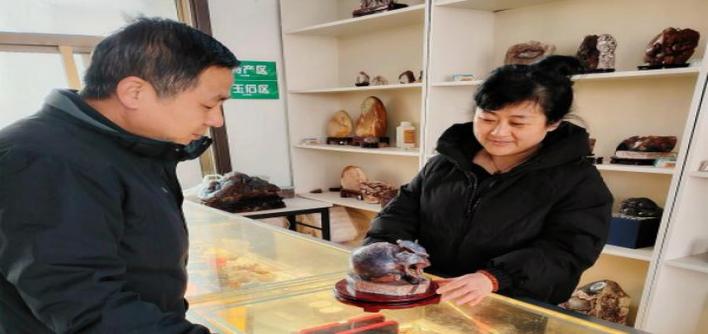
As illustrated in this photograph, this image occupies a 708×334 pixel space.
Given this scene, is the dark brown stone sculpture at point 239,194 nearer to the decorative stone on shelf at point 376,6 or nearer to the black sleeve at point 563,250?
the decorative stone on shelf at point 376,6

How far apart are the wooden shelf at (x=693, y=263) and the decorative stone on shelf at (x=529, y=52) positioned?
1.19 metres

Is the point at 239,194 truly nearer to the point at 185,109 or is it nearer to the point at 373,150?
the point at 373,150

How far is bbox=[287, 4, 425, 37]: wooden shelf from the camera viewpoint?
268 cm

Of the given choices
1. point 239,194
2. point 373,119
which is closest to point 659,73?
point 373,119

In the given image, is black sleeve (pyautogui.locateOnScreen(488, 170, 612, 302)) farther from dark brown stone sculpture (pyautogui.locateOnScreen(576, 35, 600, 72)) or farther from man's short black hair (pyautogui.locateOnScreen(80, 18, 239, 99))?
dark brown stone sculpture (pyautogui.locateOnScreen(576, 35, 600, 72))

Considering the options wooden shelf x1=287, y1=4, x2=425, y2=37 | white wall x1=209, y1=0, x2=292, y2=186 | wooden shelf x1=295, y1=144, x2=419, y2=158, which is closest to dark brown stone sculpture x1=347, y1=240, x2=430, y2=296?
wooden shelf x1=295, y1=144, x2=419, y2=158

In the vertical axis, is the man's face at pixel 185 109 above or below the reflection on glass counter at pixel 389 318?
above

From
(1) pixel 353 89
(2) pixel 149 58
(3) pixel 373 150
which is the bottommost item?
(3) pixel 373 150

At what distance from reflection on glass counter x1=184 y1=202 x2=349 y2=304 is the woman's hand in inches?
13.2

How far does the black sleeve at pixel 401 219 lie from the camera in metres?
1.30

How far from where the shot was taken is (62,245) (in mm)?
548

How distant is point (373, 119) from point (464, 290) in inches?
89.8

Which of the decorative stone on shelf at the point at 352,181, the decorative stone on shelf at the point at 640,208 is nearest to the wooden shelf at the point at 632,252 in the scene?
the decorative stone on shelf at the point at 640,208

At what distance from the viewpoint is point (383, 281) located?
2.98ft
